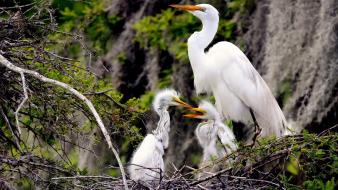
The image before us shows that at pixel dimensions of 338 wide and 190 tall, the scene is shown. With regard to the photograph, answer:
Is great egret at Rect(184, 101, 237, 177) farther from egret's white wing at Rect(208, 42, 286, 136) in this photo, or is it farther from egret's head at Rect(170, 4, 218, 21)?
egret's head at Rect(170, 4, 218, 21)

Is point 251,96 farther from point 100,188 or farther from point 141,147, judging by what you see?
point 100,188

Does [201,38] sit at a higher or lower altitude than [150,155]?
higher

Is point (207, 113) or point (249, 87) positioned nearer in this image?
point (207, 113)

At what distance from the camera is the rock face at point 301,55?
6.05 m

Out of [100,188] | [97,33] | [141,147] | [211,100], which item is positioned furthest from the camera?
[97,33]

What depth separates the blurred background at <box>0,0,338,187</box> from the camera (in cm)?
472

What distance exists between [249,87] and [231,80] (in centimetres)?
11

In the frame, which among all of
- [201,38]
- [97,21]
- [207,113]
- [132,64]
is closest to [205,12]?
[201,38]

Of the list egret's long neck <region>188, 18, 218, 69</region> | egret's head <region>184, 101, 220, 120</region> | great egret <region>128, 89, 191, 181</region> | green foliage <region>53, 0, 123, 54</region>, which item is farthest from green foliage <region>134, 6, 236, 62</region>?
great egret <region>128, 89, 191, 181</region>

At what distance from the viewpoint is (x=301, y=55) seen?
627 centimetres

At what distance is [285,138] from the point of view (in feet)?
15.1

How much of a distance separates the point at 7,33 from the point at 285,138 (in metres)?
1.19

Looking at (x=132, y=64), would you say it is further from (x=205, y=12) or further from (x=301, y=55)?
(x=205, y=12)

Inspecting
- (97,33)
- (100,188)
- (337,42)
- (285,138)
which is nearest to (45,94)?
(100,188)
